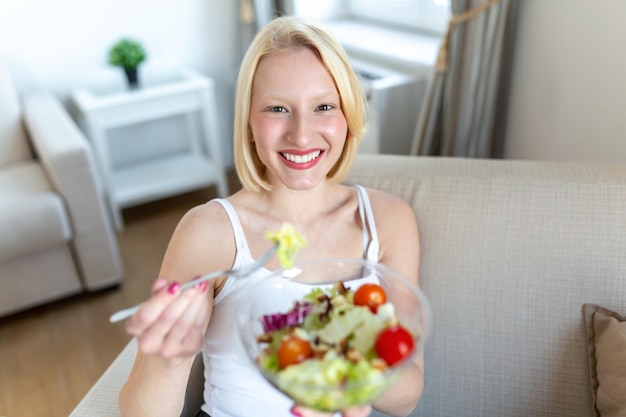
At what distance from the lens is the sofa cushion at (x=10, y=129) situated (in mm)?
2502

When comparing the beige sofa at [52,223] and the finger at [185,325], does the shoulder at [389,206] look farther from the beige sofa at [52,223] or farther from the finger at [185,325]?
the beige sofa at [52,223]

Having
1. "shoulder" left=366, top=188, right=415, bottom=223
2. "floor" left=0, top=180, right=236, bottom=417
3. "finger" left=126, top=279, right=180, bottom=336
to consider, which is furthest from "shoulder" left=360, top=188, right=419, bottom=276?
"floor" left=0, top=180, right=236, bottom=417

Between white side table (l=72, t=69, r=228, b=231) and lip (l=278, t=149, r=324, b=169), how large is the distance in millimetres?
1814

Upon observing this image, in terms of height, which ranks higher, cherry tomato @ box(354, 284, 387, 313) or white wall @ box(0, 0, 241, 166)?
white wall @ box(0, 0, 241, 166)

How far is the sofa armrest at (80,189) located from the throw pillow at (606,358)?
1.76 metres

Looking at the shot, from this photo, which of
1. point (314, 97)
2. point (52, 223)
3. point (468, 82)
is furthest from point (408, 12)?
point (314, 97)

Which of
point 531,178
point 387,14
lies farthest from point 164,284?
point 387,14

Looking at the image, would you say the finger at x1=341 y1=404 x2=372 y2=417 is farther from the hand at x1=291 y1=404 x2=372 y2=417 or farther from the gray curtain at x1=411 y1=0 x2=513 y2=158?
the gray curtain at x1=411 y1=0 x2=513 y2=158

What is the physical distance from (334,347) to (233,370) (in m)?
0.41

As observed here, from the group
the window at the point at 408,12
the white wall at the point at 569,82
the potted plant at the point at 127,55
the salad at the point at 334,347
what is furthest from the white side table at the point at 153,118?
the salad at the point at 334,347

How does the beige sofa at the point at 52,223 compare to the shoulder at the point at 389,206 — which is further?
the beige sofa at the point at 52,223

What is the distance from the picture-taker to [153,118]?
2.88m

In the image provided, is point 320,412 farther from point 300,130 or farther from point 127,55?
point 127,55

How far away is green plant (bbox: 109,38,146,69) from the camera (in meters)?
2.74
